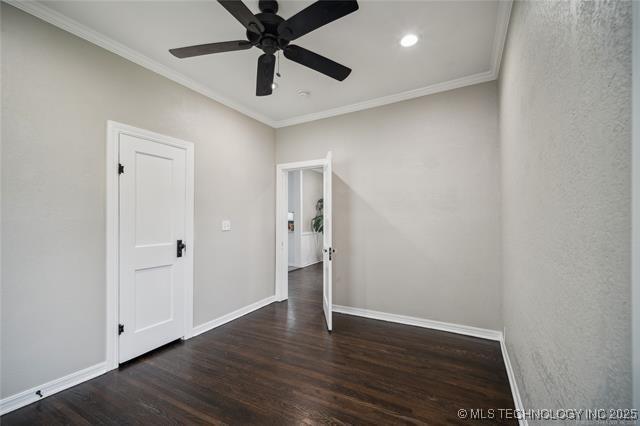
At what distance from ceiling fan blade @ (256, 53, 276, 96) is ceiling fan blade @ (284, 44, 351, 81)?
0.13 meters

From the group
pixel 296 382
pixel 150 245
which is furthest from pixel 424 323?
pixel 150 245

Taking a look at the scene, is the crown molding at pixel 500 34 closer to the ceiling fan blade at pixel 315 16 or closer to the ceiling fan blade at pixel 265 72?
the ceiling fan blade at pixel 315 16

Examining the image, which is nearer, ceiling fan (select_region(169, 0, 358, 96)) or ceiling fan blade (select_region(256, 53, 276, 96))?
ceiling fan (select_region(169, 0, 358, 96))

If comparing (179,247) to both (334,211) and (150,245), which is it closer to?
(150,245)

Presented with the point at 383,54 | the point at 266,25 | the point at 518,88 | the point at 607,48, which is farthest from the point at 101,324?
the point at 518,88

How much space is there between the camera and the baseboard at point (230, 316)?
3.04 m

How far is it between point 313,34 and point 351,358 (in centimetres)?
296

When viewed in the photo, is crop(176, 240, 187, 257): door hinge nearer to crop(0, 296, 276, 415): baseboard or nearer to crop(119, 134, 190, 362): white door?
crop(119, 134, 190, 362): white door

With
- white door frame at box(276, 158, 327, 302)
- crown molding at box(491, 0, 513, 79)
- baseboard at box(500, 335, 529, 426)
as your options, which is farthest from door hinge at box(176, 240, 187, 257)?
crown molding at box(491, 0, 513, 79)

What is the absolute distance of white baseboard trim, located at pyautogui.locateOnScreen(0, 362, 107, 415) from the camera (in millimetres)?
1775

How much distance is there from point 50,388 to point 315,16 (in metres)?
3.24

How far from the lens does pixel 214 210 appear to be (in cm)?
330

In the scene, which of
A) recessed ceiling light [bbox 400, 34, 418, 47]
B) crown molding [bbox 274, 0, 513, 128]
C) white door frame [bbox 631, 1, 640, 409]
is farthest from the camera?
recessed ceiling light [bbox 400, 34, 418, 47]

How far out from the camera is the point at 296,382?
2117 mm
